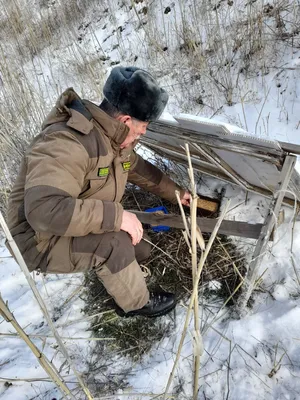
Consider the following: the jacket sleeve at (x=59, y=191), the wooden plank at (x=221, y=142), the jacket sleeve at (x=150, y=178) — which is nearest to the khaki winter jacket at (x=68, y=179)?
the jacket sleeve at (x=59, y=191)

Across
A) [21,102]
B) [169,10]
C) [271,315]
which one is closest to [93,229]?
[271,315]

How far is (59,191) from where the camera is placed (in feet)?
4.68

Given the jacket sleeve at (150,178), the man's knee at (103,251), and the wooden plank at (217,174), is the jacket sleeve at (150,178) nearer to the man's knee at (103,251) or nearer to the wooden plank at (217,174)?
the wooden plank at (217,174)

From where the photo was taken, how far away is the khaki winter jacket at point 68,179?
1.42 m

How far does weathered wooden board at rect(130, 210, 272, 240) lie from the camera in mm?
1647

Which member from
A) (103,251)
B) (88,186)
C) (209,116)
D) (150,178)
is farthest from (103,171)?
(209,116)

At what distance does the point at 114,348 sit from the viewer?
1.85 meters

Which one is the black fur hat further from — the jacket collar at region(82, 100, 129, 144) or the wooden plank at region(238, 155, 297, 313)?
the wooden plank at region(238, 155, 297, 313)

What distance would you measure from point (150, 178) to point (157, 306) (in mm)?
774

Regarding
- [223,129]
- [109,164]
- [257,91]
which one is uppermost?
[223,129]

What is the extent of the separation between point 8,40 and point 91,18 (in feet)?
5.32

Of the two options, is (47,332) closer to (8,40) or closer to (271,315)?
(271,315)

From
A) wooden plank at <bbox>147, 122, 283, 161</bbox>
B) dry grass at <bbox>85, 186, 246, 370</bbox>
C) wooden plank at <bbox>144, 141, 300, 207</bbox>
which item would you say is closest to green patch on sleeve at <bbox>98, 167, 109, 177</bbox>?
wooden plank at <bbox>147, 122, 283, 161</bbox>

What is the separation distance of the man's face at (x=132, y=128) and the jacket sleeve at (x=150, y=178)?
1.14ft
